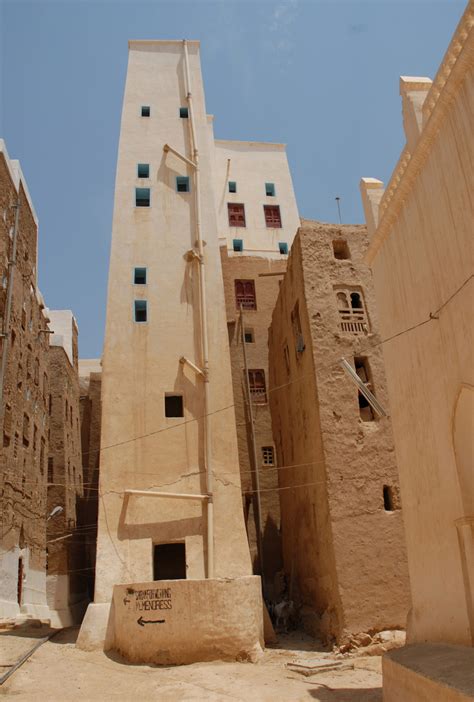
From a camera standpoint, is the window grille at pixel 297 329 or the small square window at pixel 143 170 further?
the small square window at pixel 143 170

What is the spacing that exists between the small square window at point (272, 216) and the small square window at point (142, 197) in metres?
14.0

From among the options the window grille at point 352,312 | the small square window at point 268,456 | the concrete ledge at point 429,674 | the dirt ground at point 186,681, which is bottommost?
the dirt ground at point 186,681

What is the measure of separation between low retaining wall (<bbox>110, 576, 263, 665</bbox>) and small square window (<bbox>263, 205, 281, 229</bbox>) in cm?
2378

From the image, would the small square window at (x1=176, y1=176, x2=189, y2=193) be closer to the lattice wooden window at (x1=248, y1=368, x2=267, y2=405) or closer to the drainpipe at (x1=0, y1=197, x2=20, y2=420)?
the drainpipe at (x1=0, y1=197, x2=20, y2=420)

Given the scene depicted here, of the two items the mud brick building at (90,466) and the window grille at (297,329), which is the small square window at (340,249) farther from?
the mud brick building at (90,466)

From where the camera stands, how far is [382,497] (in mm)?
15477

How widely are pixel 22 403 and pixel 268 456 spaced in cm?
962

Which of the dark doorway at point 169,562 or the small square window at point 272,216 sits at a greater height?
the small square window at point 272,216

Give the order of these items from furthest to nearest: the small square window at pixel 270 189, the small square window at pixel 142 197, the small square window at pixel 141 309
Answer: the small square window at pixel 270 189 < the small square window at pixel 142 197 < the small square window at pixel 141 309

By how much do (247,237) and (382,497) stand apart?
21.1 m

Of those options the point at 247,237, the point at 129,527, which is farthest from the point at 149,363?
the point at 247,237

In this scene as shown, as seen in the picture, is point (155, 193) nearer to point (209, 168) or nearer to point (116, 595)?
point (209, 168)

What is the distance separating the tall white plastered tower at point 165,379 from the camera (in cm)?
1667

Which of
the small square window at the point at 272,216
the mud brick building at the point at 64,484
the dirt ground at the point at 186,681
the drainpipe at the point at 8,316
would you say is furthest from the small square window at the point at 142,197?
the small square window at the point at 272,216
